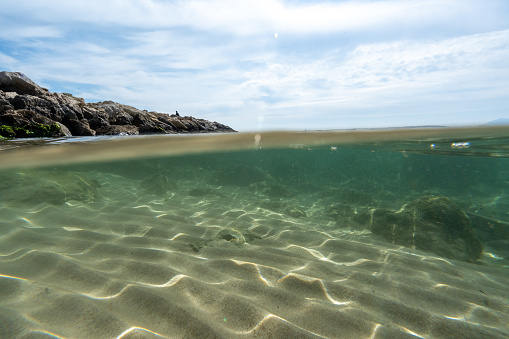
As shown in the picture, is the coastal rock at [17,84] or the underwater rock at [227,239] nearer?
the underwater rock at [227,239]

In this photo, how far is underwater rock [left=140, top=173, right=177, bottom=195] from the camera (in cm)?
1032

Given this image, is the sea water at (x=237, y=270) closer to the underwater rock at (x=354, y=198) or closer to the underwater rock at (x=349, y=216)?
the underwater rock at (x=349, y=216)

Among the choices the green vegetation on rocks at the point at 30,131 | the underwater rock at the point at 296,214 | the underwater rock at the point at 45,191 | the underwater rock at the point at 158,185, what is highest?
the green vegetation on rocks at the point at 30,131

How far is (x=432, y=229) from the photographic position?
632 cm

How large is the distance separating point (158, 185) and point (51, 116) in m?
8.73

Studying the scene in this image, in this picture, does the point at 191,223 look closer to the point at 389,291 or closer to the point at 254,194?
the point at 389,291

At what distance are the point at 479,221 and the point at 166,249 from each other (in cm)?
992

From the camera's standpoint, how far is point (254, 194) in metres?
11.3

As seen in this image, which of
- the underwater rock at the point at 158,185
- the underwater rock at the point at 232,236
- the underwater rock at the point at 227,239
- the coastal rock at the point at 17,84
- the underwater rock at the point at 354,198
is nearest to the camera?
the underwater rock at the point at 227,239

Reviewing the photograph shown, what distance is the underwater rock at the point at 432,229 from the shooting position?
5617 mm

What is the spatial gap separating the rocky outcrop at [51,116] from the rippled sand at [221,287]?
34.9ft

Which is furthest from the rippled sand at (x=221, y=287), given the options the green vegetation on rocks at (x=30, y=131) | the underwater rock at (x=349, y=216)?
the green vegetation on rocks at (x=30, y=131)

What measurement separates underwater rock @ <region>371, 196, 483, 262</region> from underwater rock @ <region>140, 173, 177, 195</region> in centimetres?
856

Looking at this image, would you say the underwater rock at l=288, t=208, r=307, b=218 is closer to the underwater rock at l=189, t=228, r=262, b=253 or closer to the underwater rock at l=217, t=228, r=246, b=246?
the underwater rock at l=189, t=228, r=262, b=253
